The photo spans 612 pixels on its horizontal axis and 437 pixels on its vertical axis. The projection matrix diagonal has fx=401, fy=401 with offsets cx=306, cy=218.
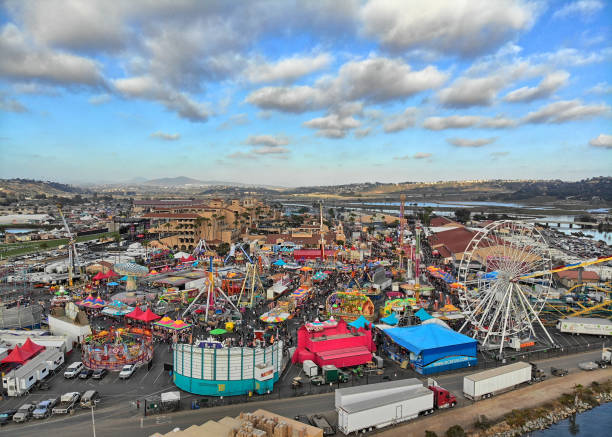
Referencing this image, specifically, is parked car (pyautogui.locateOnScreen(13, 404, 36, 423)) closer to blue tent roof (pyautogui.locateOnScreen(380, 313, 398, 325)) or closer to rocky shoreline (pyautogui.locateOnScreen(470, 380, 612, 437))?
rocky shoreline (pyautogui.locateOnScreen(470, 380, 612, 437))

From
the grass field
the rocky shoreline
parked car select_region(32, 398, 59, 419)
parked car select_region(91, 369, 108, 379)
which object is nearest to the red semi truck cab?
the rocky shoreline

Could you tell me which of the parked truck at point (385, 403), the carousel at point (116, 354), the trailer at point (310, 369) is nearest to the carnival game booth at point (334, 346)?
the trailer at point (310, 369)

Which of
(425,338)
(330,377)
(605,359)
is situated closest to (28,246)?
(330,377)

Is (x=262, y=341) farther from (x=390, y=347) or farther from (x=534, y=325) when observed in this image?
(x=534, y=325)

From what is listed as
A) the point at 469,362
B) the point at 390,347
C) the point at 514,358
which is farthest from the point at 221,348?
the point at 514,358

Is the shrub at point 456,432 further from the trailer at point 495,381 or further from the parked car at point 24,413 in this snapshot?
the parked car at point 24,413
